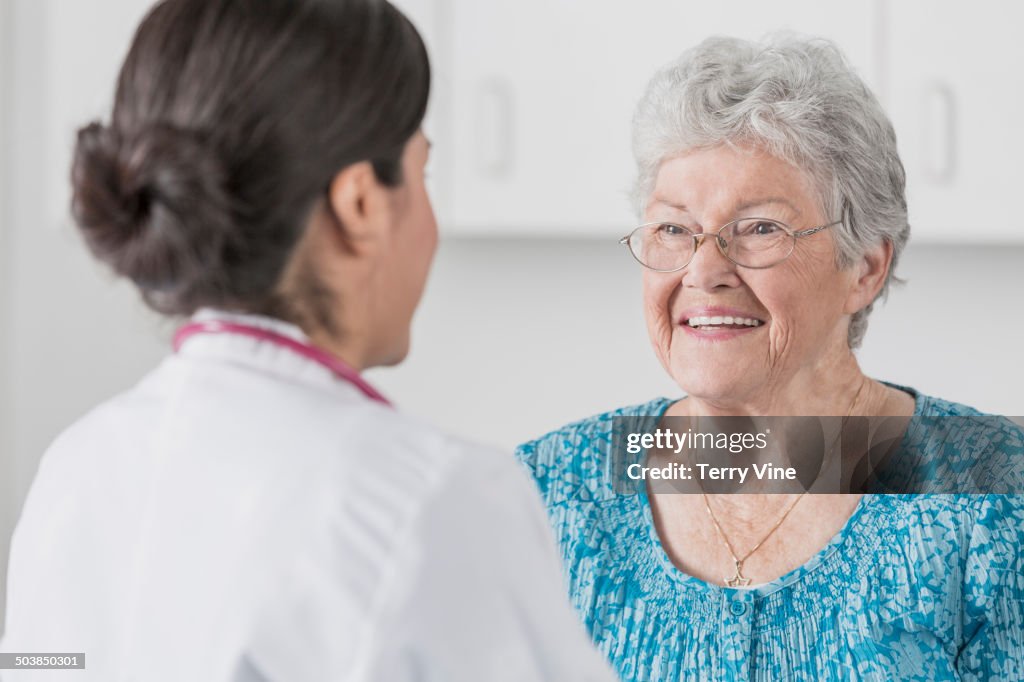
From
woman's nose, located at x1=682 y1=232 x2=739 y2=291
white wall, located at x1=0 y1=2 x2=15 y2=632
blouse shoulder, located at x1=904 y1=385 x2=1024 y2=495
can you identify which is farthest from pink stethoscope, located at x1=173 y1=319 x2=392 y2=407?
white wall, located at x1=0 y1=2 x2=15 y2=632

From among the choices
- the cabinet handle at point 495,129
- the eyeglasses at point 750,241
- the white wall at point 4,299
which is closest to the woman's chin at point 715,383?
the eyeglasses at point 750,241

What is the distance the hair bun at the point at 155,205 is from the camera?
659mm

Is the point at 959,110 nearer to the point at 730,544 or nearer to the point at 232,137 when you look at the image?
the point at 730,544

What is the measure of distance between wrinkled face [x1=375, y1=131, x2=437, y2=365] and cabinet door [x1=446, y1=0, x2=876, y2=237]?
125cm

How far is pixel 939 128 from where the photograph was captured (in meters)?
1.86

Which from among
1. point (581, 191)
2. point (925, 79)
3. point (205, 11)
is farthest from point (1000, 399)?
point (205, 11)

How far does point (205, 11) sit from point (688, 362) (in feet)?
2.60

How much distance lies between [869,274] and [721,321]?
0.64 feet

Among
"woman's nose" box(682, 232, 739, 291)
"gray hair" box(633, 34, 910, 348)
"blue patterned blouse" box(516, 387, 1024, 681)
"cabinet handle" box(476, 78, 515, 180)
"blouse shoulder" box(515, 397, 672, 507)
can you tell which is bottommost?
"blue patterned blouse" box(516, 387, 1024, 681)

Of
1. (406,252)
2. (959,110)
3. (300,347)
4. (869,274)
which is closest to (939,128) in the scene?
(959,110)

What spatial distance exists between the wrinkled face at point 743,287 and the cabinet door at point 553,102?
0.68m

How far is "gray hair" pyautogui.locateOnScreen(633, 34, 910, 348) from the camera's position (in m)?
1.29

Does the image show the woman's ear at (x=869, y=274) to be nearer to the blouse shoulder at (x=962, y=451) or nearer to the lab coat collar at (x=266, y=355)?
the blouse shoulder at (x=962, y=451)

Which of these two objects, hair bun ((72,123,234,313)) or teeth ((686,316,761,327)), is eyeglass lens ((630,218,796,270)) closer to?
teeth ((686,316,761,327))
